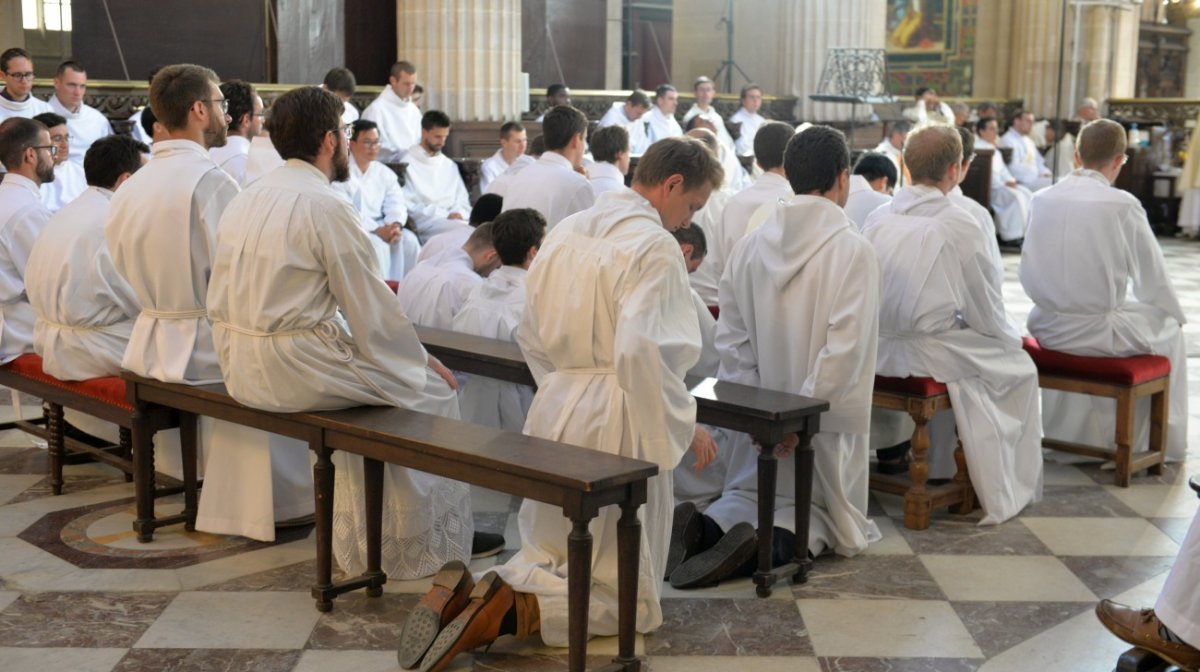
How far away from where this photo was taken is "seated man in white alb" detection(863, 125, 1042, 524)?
495 cm

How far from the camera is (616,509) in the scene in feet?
12.3

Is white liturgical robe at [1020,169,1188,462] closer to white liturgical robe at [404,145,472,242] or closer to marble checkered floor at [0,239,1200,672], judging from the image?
marble checkered floor at [0,239,1200,672]

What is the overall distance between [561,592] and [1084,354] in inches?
115

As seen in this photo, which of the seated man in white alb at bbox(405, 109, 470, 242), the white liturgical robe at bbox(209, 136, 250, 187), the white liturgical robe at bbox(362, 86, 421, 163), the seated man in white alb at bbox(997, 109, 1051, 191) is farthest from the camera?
the seated man in white alb at bbox(997, 109, 1051, 191)

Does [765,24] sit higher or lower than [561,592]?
higher

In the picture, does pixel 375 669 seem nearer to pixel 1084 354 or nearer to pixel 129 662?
pixel 129 662

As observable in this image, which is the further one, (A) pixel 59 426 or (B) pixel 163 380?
(A) pixel 59 426

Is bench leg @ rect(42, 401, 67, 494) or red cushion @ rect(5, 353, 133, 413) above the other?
red cushion @ rect(5, 353, 133, 413)

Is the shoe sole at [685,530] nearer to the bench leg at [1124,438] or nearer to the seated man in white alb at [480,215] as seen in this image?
the seated man in white alb at [480,215]

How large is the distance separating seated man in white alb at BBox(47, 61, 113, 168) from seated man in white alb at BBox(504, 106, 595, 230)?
3.77 meters

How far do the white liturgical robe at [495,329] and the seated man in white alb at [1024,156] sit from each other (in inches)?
459

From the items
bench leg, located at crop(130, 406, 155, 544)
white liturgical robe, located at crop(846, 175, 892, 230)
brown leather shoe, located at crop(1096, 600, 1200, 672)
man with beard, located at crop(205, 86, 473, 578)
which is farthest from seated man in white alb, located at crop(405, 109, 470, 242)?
brown leather shoe, located at crop(1096, 600, 1200, 672)

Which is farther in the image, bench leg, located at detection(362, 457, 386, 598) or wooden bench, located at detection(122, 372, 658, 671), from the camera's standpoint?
bench leg, located at detection(362, 457, 386, 598)

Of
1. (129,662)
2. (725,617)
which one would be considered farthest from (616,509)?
(129,662)
